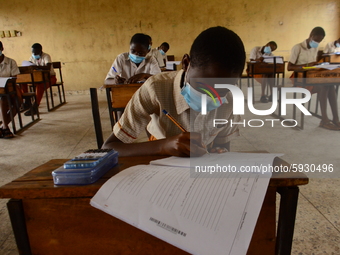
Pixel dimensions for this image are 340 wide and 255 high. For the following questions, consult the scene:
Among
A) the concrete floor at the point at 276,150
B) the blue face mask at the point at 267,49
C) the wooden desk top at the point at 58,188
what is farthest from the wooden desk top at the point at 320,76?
the blue face mask at the point at 267,49

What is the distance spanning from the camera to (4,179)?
2.16 m

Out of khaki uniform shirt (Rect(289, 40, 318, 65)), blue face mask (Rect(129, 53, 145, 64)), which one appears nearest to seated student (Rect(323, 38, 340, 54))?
khaki uniform shirt (Rect(289, 40, 318, 65))

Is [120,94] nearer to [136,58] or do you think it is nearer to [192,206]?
[136,58]

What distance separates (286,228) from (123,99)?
83.0 inches

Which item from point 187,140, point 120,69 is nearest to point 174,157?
point 187,140

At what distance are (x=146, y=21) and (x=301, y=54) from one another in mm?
4871

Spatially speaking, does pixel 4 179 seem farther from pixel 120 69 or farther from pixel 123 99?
pixel 120 69

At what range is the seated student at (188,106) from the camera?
81 cm

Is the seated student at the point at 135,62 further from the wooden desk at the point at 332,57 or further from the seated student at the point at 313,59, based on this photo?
the wooden desk at the point at 332,57

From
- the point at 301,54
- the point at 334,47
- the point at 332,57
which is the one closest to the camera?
the point at 301,54

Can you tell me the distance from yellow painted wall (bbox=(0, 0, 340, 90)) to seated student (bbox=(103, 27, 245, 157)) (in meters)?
7.34

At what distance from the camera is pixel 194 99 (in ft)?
3.07

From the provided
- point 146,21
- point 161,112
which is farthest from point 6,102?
point 146,21

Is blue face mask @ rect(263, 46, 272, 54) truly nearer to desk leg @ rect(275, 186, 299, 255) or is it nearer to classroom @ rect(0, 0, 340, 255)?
classroom @ rect(0, 0, 340, 255)
